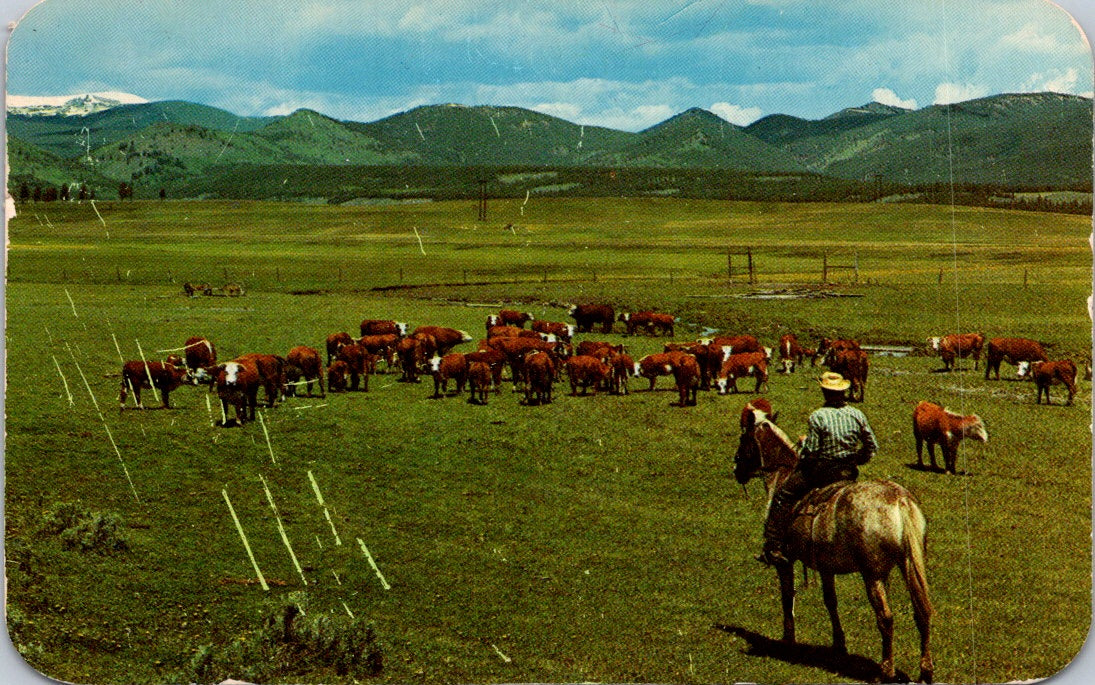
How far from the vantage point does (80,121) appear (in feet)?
56.6

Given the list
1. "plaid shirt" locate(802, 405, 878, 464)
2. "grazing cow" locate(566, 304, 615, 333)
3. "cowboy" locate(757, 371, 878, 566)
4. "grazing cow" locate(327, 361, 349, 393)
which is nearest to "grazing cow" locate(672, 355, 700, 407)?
"grazing cow" locate(327, 361, 349, 393)

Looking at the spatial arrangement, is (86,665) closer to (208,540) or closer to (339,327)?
(208,540)

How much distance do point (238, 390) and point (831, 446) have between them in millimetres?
11282

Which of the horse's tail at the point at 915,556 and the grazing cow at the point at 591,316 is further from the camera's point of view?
the grazing cow at the point at 591,316

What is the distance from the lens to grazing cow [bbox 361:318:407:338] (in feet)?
80.6

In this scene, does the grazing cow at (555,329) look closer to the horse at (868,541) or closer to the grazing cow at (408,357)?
the grazing cow at (408,357)

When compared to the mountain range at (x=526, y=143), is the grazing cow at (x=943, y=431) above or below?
below

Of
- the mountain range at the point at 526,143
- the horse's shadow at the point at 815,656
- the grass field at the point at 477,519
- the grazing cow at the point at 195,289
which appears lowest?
the horse's shadow at the point at 815,656

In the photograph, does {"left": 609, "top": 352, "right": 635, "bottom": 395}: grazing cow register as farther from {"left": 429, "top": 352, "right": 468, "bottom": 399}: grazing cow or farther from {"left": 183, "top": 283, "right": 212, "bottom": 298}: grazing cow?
{"left": 183, "top": 283, "right": 212, "bottom": 298}: grazing cow

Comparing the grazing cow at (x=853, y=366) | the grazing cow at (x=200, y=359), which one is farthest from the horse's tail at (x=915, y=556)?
the grazing cow at (x=200, y=359)

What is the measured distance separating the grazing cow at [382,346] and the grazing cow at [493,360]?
2196 millimetres

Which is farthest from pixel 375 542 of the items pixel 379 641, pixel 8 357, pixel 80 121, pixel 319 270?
pixel 319 270

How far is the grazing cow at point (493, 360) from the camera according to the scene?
21.9 metres

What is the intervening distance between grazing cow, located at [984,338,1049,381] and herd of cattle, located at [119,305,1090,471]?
21mm
